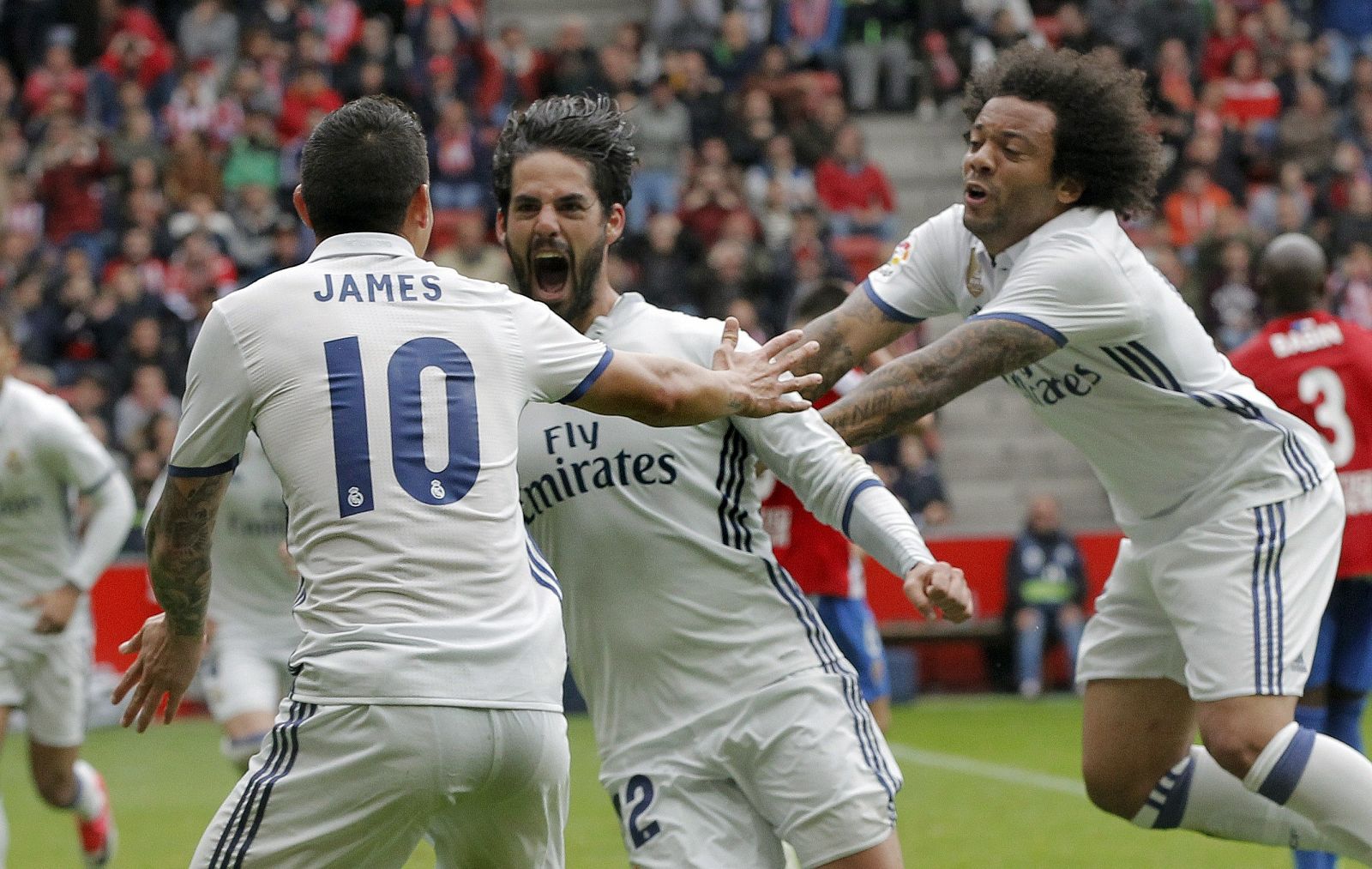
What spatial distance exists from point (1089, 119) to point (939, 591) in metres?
1.71

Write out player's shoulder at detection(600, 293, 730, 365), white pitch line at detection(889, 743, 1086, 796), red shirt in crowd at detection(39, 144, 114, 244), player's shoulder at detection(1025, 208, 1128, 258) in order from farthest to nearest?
red shirt in crowd at detection(39, 144, 114, 244)
white pitch line at detection(889, 743, 1086, 796)
player's shoulder at detection(1025, 208, 1128, 258)
player's shoulder at detection(600, 293, 730, 365)

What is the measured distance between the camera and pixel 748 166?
19.6 meters

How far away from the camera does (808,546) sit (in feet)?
25.8

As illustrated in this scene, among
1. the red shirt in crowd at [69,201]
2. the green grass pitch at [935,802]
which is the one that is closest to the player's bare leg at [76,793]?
the green grass pitch at [935,802]

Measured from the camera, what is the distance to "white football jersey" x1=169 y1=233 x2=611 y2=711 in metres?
3.85

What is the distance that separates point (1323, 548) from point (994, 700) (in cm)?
995

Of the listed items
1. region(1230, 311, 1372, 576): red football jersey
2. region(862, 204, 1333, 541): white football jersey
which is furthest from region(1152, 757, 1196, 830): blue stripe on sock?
region(1230, 311, 1372, 576): red football jersey

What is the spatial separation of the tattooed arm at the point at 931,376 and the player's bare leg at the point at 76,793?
185 inches

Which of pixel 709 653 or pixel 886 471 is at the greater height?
pixel 709 653

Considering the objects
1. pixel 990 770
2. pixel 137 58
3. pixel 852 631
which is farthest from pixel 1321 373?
pixel 137 58

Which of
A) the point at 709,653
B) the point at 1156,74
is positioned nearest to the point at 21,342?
the point at 1156,74

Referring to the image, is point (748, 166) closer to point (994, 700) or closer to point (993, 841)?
point (994, 700)

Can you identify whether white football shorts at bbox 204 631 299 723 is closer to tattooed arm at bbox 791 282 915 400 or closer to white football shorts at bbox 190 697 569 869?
tattooed arm at bbox 791 282 915 400

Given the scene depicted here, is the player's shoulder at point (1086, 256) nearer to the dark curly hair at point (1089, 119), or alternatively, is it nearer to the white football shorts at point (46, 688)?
the dark curly hair at point (1089, 119)
